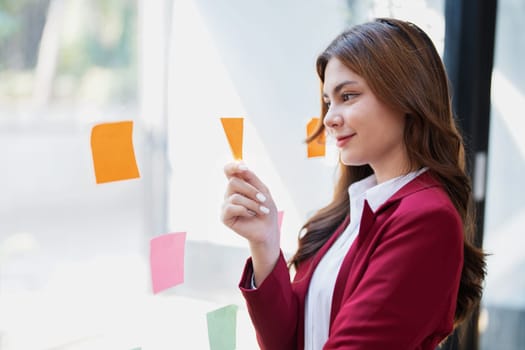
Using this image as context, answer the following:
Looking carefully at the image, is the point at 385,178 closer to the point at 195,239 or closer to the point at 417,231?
the point at 417,231

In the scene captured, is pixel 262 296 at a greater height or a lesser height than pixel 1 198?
lesser

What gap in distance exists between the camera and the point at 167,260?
3.59 ft

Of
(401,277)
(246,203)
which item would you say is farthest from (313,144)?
(401,277)

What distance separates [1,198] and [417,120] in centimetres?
68

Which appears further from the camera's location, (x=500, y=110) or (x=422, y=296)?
(x=500, y=110)

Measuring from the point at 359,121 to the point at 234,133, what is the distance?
9.4 inches

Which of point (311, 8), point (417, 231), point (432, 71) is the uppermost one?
point (311, 8)

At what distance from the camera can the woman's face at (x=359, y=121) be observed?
104 cm

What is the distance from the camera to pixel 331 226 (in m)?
1.25

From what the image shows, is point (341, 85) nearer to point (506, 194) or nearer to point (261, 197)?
point (261, 197)

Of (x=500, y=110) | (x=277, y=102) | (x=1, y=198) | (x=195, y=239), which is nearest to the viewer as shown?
(x=1, y=198)

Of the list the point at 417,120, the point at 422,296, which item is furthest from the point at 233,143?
the point at 422,296

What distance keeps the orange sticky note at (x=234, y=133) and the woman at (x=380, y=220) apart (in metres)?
0.10

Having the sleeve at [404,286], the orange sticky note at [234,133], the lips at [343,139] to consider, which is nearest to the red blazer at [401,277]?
the sleeve at [404,286]
